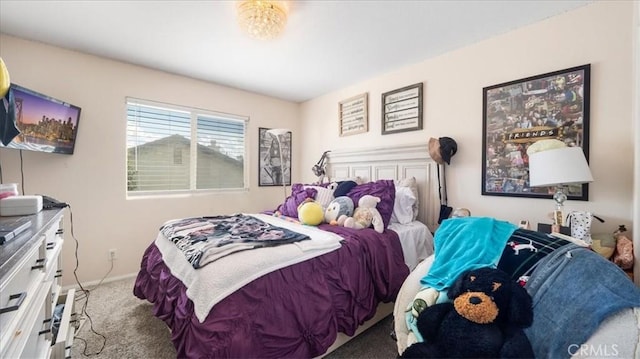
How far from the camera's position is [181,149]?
3.26 m

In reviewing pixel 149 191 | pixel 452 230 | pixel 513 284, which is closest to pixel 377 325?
pixel 452 230

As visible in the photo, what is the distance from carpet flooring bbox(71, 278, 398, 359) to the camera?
165cm

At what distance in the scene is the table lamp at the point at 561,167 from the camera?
1.49m

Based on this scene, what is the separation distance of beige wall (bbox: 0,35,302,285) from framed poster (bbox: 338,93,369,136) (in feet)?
6.20

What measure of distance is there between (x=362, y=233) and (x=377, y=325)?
28.3 inches

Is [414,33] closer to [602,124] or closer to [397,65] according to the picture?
[397,65]

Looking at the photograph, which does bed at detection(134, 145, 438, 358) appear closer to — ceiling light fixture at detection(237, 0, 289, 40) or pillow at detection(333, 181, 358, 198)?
pillow at detection(333, 181, 358, 198)

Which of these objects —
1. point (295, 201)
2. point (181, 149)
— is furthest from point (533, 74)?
point (181, 149)

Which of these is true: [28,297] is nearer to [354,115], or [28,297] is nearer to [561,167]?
[561,167]

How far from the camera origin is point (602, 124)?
5.67 ft

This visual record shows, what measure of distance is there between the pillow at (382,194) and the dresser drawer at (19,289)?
79.3 inches

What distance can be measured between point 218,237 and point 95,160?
1922 mm

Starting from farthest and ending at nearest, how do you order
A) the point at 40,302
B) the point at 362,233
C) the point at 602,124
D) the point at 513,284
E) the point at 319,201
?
the point at 319,201
the point at 362,233
the point at 602,124
the point at 513,284
the point at 40,302

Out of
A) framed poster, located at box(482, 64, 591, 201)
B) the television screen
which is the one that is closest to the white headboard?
framed poster, located at box(482, 64, 591, 201)
